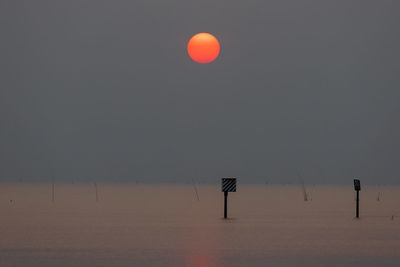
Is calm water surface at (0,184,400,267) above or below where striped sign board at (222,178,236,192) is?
below

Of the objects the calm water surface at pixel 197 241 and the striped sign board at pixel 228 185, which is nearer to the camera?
the calm water surface at pixel 197 241

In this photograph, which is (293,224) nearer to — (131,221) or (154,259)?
(131,221)

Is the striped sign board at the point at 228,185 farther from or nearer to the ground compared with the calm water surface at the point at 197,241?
farther from the ground

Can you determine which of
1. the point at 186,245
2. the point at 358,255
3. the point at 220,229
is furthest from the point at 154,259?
the point at 220,229

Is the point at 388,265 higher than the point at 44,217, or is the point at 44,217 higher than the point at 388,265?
the point at 44,217

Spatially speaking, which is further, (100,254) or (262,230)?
(262,230)

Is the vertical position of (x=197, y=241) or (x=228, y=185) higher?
(x=228, y=185)

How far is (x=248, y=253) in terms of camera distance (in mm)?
22422

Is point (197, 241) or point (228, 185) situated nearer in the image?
point (197, 241)

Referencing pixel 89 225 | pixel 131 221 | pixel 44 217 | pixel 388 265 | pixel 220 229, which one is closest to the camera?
pixel 388 265

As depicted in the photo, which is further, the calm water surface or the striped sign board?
the striped sign board

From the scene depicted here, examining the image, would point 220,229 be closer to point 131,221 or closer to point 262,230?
point 262,230

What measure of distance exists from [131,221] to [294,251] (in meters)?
14.9

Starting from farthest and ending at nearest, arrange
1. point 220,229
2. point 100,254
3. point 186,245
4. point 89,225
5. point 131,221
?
point 131,221, point 89,225, point 220,229, point 186,245, point 100,254
